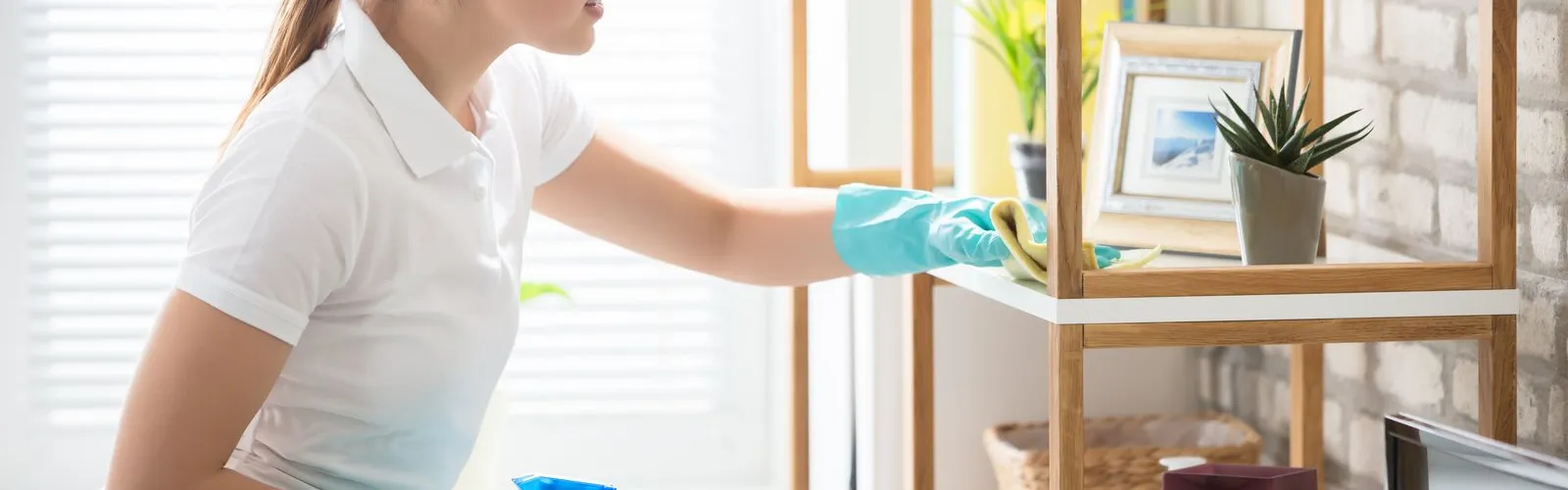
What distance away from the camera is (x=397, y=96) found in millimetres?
1032

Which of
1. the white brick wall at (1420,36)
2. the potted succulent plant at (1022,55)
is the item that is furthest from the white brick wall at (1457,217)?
the potted succulent plant at (1022,55)

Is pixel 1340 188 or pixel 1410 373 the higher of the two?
pixel 1340 188

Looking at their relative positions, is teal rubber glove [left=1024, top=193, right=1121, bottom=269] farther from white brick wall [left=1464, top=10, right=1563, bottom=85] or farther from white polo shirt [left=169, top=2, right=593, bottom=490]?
white polo shirt [left=169, top=2, right=593, bottom=490]

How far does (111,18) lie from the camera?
2.23m

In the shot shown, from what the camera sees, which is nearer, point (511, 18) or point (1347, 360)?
point (511, 18)

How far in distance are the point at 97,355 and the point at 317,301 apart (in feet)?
5.11

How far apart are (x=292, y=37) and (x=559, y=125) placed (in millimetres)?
293

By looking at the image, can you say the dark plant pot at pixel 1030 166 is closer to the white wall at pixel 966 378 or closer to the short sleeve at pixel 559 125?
the white wall at pixel 966 378

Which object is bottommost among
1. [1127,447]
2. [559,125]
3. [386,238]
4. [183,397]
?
[1127,447]

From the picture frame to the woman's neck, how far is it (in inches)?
20.9

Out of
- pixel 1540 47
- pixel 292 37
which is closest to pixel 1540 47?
pixel 1540 47

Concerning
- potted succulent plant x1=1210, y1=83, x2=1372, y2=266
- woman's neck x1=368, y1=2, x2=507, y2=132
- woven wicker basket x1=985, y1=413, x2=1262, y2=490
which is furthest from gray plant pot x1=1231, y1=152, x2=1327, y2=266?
woman's neck x1=368, y1=2, x2=507, y2=132

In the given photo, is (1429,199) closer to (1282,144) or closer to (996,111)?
(1282,144)

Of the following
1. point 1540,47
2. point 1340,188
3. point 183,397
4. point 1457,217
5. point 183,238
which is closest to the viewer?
point 183,397
